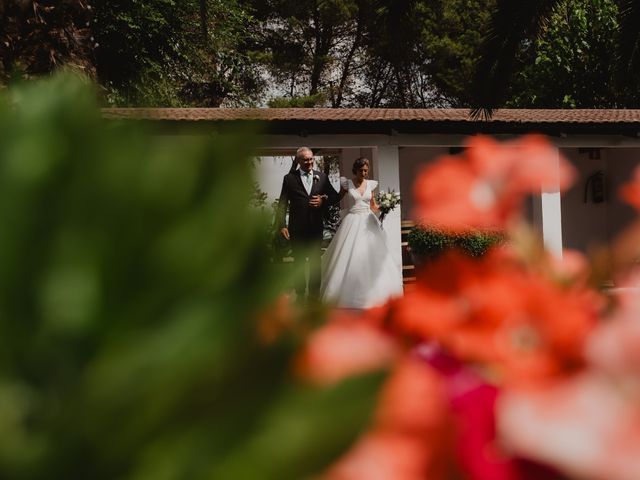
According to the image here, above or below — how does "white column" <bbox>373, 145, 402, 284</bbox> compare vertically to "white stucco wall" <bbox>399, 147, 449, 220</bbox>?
below

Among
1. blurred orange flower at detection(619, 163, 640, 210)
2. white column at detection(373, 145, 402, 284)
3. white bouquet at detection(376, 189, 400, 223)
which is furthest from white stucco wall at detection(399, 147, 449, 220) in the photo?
blurred orange flower at detection(619, 163, 640, 210)

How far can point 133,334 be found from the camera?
20 cm

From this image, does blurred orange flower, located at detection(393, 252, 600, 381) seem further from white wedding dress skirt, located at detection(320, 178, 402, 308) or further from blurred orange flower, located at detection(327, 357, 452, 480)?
white wedding dress skirt, located at detection(320, 178, 402, 308)

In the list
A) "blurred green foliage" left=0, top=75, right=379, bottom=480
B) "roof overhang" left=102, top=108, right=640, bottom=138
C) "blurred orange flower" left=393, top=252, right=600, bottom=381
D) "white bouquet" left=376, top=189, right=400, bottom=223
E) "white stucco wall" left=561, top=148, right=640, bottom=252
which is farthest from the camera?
"white stucco wall" left=561, top=148, right=640, bottom=252

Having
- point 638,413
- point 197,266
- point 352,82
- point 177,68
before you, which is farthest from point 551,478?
point 352,82

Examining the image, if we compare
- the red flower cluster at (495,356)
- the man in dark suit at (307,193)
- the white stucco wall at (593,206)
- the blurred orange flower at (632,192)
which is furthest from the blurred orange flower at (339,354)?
the white stucco wall at (593,206)

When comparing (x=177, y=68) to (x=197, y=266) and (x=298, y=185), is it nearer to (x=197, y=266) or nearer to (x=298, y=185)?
(x=298, y=185)

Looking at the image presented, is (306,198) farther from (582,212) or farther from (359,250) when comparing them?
(582,212)

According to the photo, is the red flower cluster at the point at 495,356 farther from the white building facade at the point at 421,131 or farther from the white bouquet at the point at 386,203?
the white building facade at the point at 421,131

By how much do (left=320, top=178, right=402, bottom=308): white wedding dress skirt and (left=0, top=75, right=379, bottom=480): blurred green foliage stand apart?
23.6 feet

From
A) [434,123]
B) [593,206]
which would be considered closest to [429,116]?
[434,123]

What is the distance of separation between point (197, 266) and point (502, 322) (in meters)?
0.19

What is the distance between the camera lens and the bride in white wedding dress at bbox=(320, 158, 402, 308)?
758 centimetres

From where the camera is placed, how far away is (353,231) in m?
8.10
